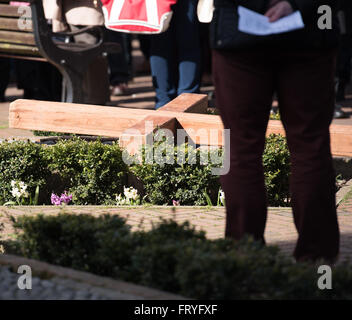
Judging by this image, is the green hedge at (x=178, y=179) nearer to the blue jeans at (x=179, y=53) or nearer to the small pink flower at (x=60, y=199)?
the small pink flower at (x=60, y=199)

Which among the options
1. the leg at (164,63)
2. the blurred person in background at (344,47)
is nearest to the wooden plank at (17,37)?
the leg at (164,63)

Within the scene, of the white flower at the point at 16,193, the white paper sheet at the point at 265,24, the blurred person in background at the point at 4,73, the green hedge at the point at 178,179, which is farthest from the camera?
the blurred person in background at the point at 4,73

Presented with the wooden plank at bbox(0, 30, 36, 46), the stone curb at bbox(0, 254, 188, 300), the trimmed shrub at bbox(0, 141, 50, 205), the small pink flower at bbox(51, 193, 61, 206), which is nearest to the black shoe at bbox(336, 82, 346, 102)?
the wooden plank at bbox(0, 30, 36, 46)

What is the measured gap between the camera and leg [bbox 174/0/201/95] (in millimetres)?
7742

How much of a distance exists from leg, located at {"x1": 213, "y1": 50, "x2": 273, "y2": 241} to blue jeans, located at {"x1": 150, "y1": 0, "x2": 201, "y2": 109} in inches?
161

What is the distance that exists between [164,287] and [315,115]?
3.21 feet

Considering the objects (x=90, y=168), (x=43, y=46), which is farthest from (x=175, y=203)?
(x=43, y=46)

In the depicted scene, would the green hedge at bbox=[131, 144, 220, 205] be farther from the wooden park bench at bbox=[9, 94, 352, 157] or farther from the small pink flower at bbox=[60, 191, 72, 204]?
the small pink flower at bbox=[60, 191, 72, 204]

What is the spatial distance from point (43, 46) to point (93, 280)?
4.52m

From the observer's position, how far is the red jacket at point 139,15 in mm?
7230

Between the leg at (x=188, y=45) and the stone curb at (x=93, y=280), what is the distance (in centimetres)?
425

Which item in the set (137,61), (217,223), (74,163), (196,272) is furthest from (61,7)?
(137,61)

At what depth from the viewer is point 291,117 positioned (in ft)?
12.2

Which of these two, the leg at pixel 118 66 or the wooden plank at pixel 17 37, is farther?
the leg at pixel 118 66
